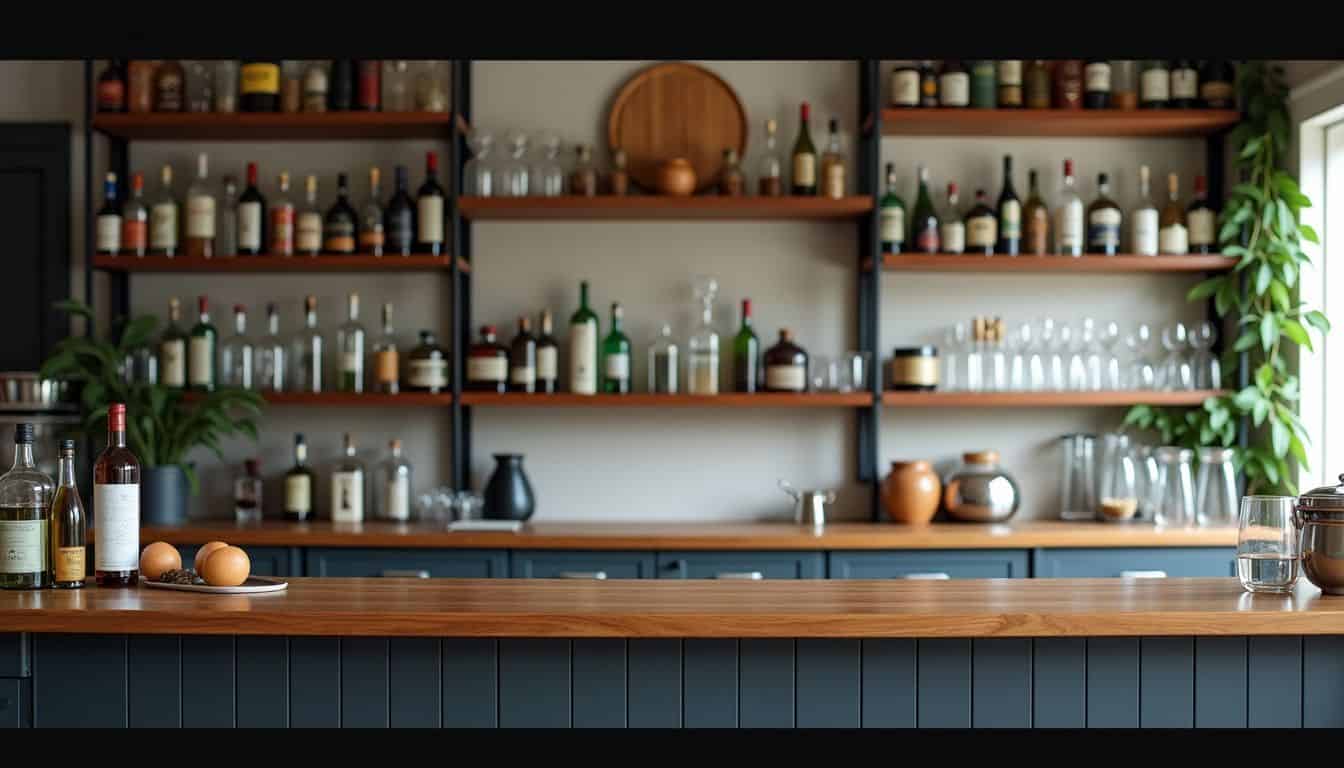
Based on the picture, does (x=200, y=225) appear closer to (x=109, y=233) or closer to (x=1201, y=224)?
(x=109, y=233)

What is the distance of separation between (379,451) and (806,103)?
2.00 metres

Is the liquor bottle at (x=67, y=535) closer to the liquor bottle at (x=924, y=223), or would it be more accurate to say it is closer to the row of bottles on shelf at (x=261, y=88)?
the row of bottles on shelf at (x=261, y=88)

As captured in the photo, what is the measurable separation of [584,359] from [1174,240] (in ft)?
6.85

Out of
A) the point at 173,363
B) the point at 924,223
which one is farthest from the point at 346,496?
the point at 924,223

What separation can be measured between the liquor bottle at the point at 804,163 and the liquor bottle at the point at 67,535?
8.76 feet

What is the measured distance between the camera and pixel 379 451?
15.0ft

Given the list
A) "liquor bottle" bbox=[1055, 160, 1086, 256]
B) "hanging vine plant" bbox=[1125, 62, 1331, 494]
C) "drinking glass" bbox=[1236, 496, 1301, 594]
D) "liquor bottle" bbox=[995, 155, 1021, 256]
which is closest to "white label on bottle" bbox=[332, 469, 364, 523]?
"liquor bottle" bbox=[995, 155, 1021, 256]

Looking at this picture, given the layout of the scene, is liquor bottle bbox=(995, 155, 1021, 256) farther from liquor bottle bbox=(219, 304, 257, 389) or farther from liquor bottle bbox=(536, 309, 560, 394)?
liquor bottle bbox=(219, 304, 257, 389)

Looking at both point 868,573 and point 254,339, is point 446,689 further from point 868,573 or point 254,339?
point 254,339

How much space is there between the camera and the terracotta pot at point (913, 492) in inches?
168

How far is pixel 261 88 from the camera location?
170 inches

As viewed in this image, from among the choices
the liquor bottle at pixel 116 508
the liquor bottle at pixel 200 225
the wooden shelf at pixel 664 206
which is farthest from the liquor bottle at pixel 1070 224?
the liquor bottle at pixel 116 508
